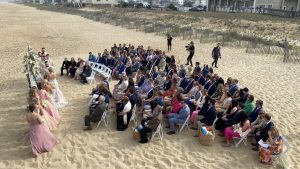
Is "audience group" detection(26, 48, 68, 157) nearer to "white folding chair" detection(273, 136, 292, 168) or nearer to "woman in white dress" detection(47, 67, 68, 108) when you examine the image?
"woman in white dress" detection(47, 67, 68, 108)

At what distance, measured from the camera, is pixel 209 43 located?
94.7 ft

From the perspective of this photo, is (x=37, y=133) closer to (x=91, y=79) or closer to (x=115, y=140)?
(x=115, y=140)

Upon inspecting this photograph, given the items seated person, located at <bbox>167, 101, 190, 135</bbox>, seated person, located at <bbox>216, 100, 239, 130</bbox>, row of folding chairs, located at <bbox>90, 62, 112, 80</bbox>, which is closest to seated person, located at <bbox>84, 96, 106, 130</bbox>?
seated person, located at <bbox>167, 101, 190, 135</bbox>

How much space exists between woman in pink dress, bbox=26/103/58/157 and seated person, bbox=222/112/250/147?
5.10 metres

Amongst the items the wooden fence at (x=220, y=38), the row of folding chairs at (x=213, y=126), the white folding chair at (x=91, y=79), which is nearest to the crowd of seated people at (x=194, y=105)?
the row of folding chairs at (x=213, y=126)

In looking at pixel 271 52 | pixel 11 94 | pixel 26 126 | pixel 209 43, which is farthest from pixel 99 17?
pixel 26 126

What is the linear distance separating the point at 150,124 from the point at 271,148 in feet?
→ 11.2

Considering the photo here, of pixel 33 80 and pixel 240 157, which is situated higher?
pixel 33 80

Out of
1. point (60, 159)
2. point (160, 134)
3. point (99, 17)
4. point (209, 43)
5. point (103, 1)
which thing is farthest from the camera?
point (103, 1)

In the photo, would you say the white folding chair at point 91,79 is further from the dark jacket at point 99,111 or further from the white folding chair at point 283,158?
A: the white folding chair at point 283,158

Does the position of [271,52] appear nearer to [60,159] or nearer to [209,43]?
[209,43]

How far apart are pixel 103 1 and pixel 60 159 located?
117 metres

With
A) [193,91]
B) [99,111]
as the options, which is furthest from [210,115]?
[99,111]

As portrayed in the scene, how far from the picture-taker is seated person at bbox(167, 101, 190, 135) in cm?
953
